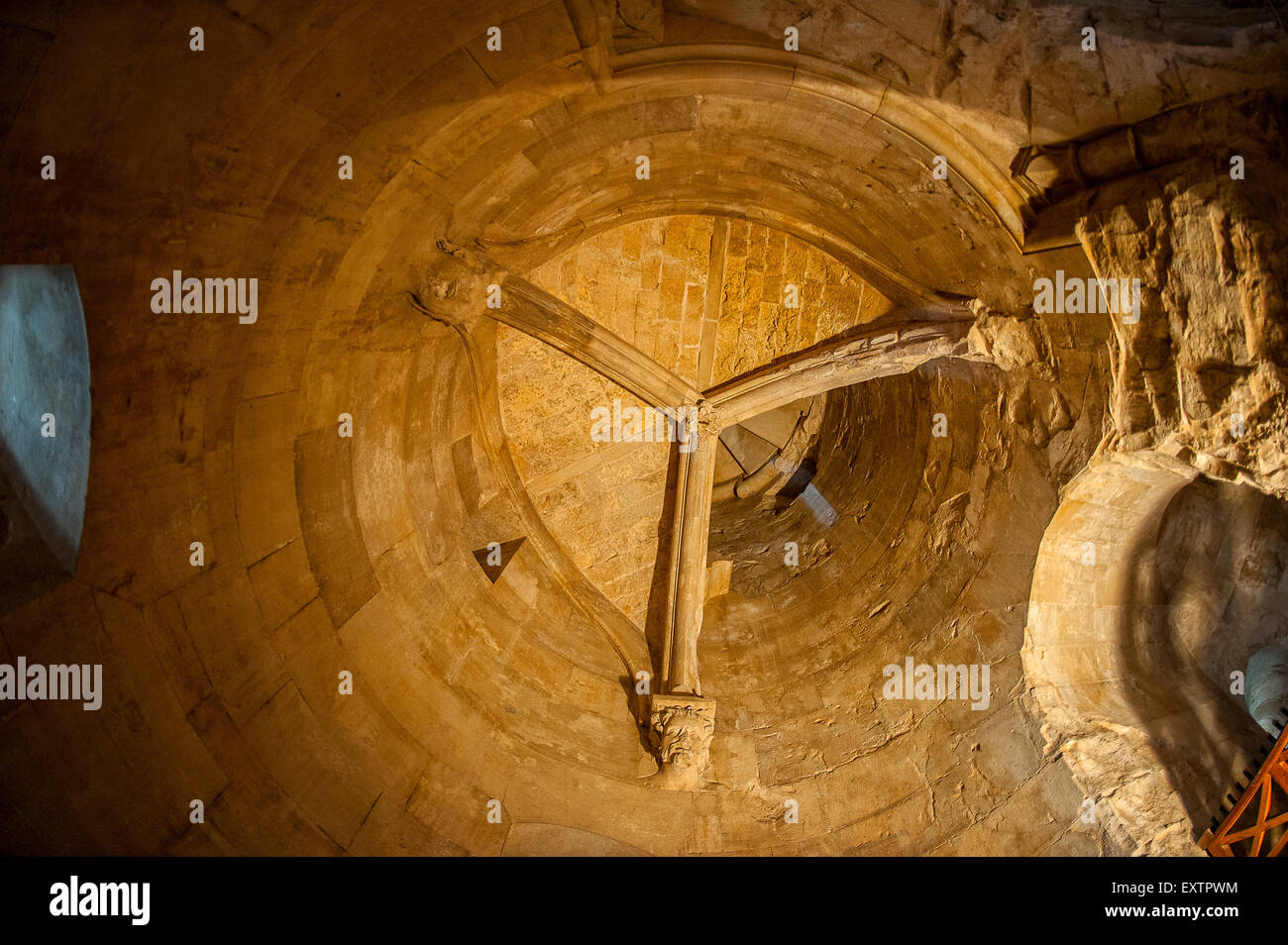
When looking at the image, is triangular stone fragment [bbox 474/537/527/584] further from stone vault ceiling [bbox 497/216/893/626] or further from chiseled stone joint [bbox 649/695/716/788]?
chiseled stone joint [bbox 649/695/716/788]

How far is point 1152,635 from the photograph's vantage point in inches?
218

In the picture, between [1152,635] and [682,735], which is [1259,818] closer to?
[1152,635]

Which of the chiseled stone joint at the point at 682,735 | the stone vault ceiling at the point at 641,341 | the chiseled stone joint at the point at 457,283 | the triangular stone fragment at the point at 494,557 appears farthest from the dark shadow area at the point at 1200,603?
the chiseled stone joint at the point at 457,283

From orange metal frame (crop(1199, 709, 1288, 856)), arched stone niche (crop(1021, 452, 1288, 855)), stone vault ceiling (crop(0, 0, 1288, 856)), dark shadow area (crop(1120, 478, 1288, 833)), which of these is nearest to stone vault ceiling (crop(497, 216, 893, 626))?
stone vault ceiling (crop(0, 0, 1288, 856))

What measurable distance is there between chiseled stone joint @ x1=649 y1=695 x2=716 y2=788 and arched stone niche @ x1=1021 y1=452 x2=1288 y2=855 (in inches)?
90.4

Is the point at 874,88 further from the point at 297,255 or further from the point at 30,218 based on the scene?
the point at 30,218

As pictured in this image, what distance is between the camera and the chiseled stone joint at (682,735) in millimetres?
5469

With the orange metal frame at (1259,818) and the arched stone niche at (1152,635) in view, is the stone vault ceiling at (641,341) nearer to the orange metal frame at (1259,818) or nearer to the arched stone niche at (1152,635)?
the arched stone niche at (1152,635)

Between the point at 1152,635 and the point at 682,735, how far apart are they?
139 inches

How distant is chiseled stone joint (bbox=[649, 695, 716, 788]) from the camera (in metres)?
5.47

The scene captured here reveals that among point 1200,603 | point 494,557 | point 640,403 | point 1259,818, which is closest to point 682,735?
point 494,557

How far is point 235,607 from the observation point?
3693 mm

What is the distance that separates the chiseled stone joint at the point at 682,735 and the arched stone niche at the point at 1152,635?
7.53ft

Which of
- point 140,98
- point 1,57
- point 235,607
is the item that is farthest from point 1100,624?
point 1,57
